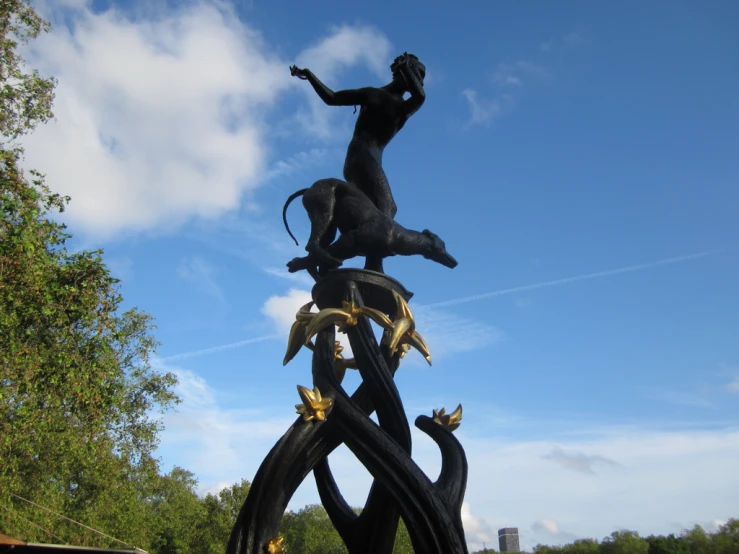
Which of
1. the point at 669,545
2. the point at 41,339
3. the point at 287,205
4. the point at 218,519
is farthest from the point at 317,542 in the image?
the point at 287,205

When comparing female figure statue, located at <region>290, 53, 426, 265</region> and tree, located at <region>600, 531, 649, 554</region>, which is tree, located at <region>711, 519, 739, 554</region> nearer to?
tree, located at <region>600, 531, 649, 554</region>

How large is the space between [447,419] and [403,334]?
0.81m

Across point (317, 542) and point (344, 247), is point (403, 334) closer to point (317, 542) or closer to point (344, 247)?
point (344, 247)

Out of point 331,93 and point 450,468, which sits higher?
point 331,93

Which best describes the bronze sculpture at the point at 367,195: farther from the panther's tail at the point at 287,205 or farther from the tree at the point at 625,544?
the tree at the point at 625,544

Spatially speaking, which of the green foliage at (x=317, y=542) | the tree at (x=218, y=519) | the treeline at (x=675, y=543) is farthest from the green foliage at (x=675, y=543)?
the tree at (x=218, y=519)

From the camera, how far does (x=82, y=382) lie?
37.8ft

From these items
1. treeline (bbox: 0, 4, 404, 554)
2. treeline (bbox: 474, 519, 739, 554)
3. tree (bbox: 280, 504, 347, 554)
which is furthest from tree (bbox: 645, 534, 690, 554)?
treeline (bbox: 0, 4, 404, 554)

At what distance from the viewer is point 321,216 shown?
5.85m

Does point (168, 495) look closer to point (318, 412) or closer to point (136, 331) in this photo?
point (136, 331)

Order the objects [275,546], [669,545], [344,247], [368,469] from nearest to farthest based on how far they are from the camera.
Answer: [275,546]
[368,469]
[344,247]
[669,545]

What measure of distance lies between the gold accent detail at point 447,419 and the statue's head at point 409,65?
3.26 metres

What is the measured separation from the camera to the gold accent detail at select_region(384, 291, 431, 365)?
532cm

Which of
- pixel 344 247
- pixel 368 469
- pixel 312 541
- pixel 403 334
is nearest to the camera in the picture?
pixel 368 469
